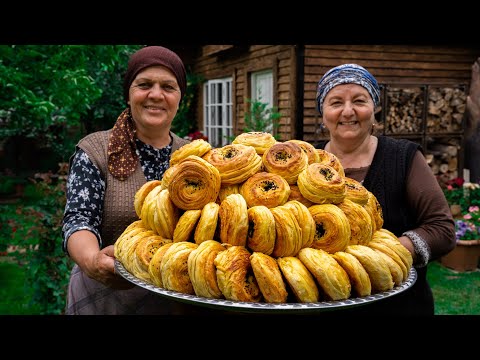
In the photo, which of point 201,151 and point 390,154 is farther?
point 390,154

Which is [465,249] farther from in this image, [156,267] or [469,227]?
[156,267]

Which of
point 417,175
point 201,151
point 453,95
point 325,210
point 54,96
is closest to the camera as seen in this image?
point 325,210

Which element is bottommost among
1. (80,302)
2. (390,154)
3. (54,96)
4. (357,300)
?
(80,302)

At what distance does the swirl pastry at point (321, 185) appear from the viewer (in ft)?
5.42

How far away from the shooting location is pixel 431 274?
6.45m

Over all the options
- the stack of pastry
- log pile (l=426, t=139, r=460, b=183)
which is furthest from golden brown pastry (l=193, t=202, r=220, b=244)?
log pile (l=426, t=139, r=460, b=183)

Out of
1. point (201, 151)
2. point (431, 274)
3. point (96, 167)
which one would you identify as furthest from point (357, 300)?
point (431, 274)

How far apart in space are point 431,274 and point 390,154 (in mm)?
4786

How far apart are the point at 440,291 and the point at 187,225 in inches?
206

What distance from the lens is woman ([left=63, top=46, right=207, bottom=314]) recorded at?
2.22 metres

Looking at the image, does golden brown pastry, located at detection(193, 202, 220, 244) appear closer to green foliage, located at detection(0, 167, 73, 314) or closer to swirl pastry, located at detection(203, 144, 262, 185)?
swirl pastry, located at detection(203, 144, 262, 185)

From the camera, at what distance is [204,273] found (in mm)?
1474

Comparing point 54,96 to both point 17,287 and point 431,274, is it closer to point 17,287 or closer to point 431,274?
point 17,287

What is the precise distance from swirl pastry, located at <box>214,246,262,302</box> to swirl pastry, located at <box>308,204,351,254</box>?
0.88 ft
